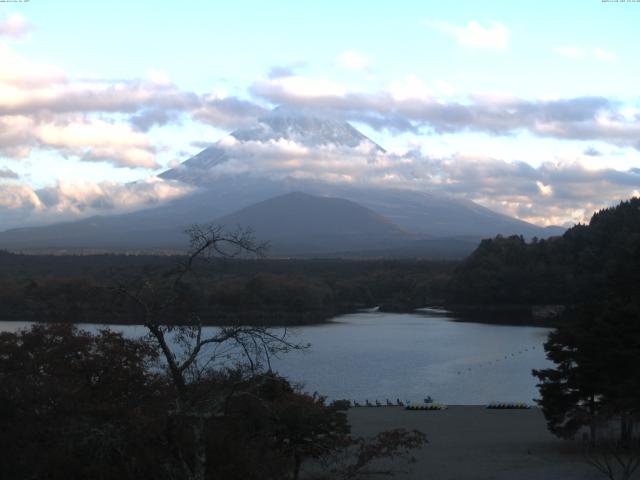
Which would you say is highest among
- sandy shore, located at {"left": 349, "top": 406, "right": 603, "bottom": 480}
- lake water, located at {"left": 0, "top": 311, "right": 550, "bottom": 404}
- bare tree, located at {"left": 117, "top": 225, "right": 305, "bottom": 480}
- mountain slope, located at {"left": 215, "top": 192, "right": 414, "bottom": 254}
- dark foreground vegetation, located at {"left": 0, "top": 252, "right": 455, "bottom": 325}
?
mountain slope, located at {"left": 215, "top": 192, "right": 414, "bottom": 254}

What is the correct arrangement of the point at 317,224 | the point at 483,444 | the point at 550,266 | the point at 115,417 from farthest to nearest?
the point at 317,224, the point at 550,266, the point at 483,444, the point at 115,417

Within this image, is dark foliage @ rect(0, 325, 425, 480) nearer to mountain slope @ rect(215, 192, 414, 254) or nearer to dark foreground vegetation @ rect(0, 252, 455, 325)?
dark foreground vegetation @ rect(0, 252, 455, 325)

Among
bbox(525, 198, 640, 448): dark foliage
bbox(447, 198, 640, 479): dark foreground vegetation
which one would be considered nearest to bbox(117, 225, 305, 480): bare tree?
bbox(447, 198, 640, 479): dark foreground vegetation

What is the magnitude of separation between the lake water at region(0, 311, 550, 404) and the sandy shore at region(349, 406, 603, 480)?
3296mm

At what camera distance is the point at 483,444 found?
→ 14078 millimetres

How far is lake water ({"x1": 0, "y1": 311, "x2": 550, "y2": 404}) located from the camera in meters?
21.9

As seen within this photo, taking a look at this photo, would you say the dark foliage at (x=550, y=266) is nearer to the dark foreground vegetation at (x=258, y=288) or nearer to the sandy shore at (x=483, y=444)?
the dark foreground vegetation at (x=258, y=288)

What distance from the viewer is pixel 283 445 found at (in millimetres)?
9633

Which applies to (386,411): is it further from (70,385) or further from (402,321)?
(402,321)

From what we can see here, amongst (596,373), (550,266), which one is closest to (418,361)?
(596,373)

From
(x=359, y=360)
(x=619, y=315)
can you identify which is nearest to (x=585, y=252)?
(x=359, y=360)

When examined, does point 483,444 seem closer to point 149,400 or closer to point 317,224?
point 149,400

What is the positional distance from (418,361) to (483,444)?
13.9m

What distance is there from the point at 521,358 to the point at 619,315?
1608 centimetres
